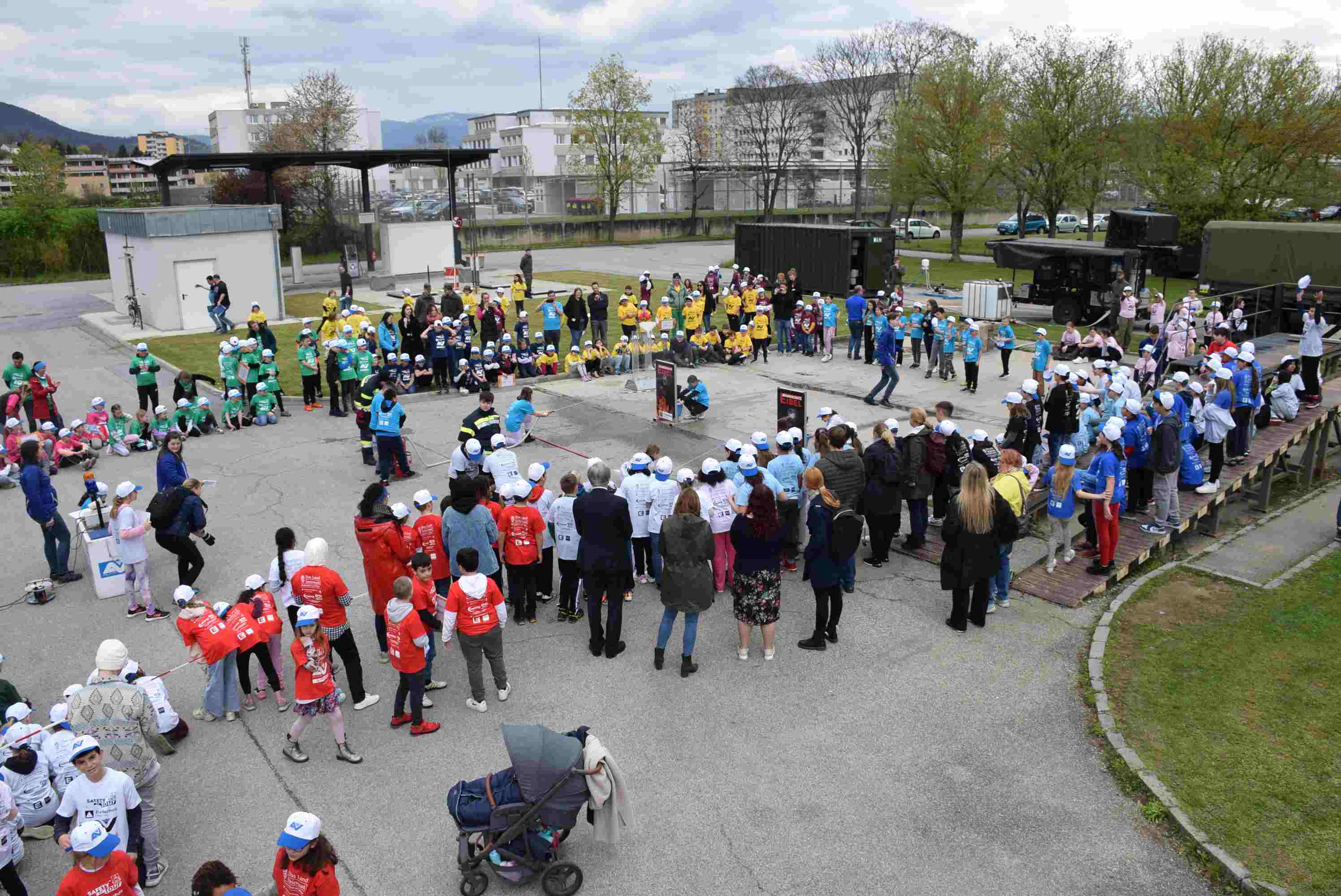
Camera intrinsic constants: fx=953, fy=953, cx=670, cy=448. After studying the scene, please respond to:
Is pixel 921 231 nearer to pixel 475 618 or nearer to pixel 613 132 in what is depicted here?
Result: pixel 613 132

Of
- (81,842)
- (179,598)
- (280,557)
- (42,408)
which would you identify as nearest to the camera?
(81,842)

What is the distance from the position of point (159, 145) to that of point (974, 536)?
596 ft

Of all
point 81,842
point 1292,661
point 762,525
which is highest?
point 762,525

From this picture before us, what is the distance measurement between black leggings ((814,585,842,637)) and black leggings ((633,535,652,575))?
A: 7.06 ft

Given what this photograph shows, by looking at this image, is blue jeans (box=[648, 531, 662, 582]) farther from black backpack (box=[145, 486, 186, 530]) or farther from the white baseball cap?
the white baseball cap

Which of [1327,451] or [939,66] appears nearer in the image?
[1327,451]

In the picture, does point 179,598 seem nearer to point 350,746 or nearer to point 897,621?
point 350,746

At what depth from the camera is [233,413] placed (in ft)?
56.3

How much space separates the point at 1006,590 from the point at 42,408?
15.2m

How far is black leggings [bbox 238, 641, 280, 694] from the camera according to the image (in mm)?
8039

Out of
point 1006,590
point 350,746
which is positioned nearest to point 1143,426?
point 1006,590

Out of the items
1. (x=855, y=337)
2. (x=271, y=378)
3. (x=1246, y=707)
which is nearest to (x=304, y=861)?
(x=1246, y=707)

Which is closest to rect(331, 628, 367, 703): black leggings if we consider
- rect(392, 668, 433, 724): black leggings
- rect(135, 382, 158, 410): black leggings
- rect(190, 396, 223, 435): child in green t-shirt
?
rect(392, 668, 433, 724): black leggings

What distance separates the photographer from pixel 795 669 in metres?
8.65
